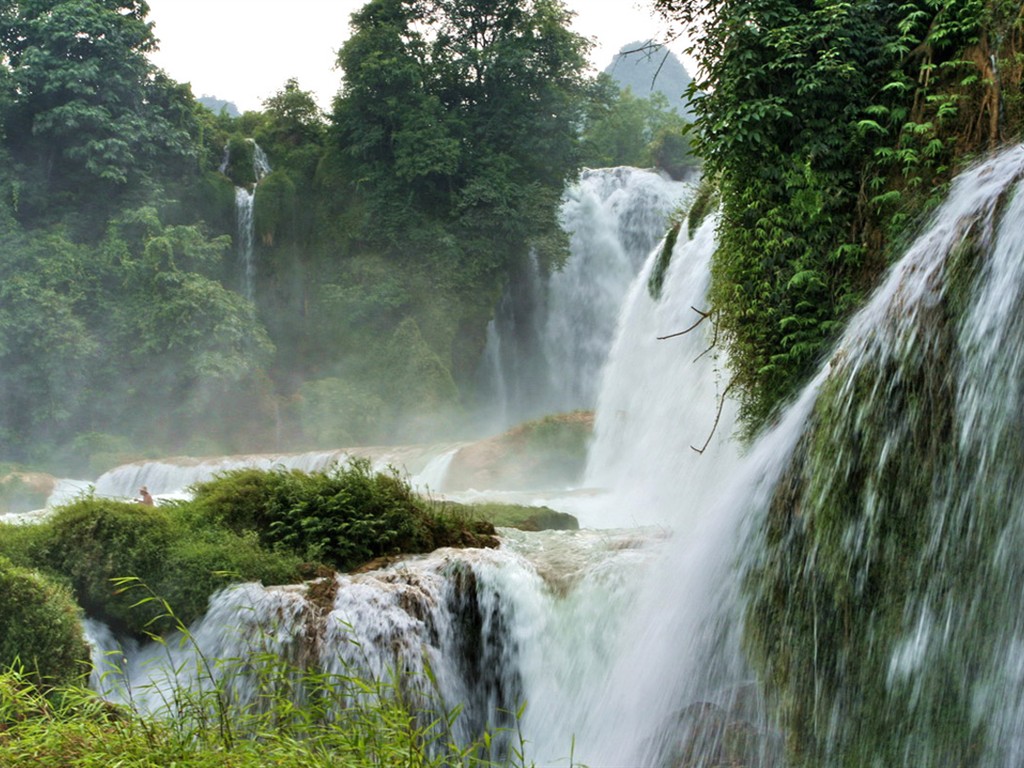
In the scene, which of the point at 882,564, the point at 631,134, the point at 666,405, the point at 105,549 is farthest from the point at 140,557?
the point at 631,134

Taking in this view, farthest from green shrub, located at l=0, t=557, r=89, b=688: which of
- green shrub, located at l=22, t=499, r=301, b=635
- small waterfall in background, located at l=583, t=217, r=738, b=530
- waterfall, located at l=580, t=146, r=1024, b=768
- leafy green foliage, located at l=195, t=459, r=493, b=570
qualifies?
small waterfall in background, located at l=583, t=217, r=738, b=530

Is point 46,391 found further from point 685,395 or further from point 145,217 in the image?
point 685,395

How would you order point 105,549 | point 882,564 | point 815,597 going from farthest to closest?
point 105,549 < point 815,597 < point 882,564

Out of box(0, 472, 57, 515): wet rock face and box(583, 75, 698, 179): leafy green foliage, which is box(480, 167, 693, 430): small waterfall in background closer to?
box(583, 75, 698, 179): leafy green foliage

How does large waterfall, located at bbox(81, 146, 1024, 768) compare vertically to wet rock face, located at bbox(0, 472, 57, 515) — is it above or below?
above

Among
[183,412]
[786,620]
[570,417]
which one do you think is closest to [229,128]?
[183,412]

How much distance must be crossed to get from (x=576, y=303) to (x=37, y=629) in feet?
73.6

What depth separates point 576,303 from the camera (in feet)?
93.0

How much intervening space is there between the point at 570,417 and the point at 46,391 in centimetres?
1511

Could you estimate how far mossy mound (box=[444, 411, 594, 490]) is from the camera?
60.0 ft

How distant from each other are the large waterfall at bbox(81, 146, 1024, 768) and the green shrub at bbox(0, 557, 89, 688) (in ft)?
2.45

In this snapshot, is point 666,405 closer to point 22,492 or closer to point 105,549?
point 105,549

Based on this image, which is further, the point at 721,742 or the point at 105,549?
the point at 105,549

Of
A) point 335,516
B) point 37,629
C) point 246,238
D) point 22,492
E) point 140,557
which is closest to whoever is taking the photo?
point 37,629
